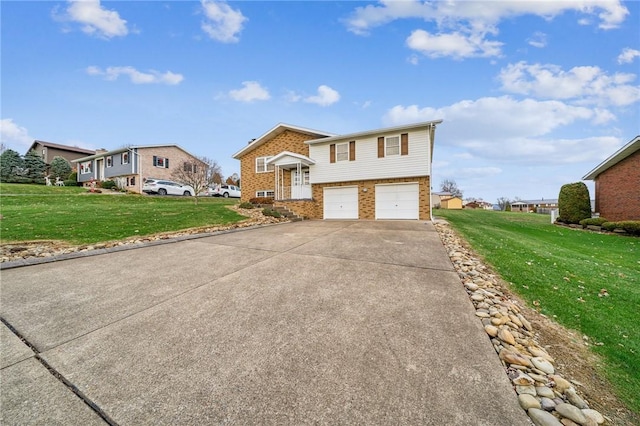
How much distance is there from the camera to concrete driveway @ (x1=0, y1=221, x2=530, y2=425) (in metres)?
1.77

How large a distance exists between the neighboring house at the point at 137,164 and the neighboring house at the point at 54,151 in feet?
23.4

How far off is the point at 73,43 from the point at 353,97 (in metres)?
16.0

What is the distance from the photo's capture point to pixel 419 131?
13117mm

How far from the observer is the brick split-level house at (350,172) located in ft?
43.4

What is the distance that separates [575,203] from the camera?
15.8 meters

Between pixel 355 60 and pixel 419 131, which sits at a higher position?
pixel 355 60

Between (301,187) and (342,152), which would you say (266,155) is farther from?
(342,152)

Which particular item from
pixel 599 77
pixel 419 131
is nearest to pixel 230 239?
pixel 419 131

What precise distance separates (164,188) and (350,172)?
19974 mm

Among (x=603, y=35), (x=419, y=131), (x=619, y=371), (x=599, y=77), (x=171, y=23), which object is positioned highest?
(x=171, y=23)

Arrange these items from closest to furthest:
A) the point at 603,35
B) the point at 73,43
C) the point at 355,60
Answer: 1. the point at 603,35
2. the point at 73,43
3. the point at 355,60

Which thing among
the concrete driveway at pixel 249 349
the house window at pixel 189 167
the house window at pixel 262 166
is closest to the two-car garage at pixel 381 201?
the house window at pixel 262 166

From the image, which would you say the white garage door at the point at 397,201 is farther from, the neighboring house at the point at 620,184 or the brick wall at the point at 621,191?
the brick wall at the point at 621,191

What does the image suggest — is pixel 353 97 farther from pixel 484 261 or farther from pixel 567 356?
pixel 567 356
